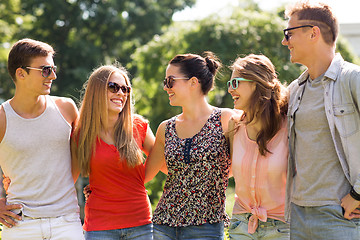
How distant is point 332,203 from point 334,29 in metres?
1.20

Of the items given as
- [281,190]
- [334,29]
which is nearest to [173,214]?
[281,190]

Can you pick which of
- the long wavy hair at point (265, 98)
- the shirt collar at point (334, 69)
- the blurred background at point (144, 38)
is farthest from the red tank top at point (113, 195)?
the blurred background at point (144, 38)

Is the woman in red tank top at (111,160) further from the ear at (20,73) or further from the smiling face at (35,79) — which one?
the ear at (20,73)

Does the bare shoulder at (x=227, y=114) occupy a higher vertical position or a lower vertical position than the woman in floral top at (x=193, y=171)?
higher

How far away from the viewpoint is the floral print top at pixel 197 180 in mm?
4043

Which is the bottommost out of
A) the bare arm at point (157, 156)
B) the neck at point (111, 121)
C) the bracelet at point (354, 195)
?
the bracelet at point (354, 195)

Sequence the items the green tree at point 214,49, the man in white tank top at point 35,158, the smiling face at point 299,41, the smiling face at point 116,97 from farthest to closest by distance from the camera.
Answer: the green tree at point 214,49 → the smiling face at point 116,97 → the man in white tank top at point 35,158 → the smiling face at point 299,41

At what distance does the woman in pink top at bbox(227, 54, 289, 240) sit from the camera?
3730 millimetres

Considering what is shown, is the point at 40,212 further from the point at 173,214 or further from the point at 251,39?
the point at 251,39

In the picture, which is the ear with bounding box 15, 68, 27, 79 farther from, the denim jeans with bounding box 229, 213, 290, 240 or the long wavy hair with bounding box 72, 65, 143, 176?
the denim jeans with bounding box 229, 213, 290, 240

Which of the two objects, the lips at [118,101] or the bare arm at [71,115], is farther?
the lips at [118,101]

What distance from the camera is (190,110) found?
173 inches

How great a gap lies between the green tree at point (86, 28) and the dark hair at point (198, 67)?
14.6 meters

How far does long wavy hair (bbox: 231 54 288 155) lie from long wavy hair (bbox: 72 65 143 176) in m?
1.06
